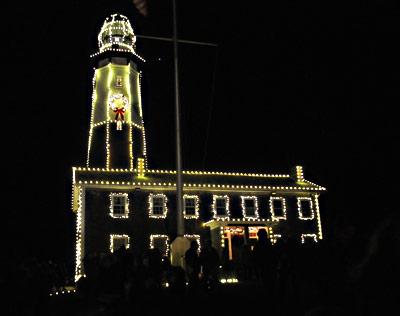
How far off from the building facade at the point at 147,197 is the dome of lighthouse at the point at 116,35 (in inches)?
36.6

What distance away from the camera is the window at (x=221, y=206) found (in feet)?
103

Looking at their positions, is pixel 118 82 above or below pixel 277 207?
above

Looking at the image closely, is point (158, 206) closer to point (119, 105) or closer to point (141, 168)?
point (141, 168)

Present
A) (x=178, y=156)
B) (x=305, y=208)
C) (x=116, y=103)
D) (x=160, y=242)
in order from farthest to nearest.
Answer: (x=116, y=103) → (x=305, y=208) → (x=160, y=242) → (x=178, y=156)

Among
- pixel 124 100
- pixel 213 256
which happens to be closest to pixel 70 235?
pixel 124 100

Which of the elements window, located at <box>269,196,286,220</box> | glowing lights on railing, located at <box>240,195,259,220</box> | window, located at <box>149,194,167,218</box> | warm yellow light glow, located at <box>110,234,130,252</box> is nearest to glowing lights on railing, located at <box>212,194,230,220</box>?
glowing lights on railing, located at <box>240,195,259,220</box>

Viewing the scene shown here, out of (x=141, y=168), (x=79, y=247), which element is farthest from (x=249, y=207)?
(x=79, y=247)

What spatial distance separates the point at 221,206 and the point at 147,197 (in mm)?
4932

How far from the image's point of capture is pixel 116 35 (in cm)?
3975

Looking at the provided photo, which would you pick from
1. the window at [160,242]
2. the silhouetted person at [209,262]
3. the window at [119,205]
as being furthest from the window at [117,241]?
the silhouetted person at [209,262]

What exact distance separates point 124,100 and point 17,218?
1168 inches

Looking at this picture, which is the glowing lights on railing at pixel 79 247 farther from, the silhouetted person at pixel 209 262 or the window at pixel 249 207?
the silhouetted person at pixel 209 262

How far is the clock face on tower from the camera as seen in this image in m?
35.9

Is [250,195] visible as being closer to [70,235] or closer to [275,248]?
[275,248]
